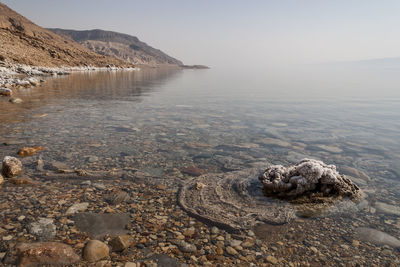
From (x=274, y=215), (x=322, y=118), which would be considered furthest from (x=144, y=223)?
(x=322, y=118)

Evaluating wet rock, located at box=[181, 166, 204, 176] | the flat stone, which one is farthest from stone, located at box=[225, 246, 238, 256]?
wet rock, located at box=[181, 166, 204, 176]

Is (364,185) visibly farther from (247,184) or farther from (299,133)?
(299,133)

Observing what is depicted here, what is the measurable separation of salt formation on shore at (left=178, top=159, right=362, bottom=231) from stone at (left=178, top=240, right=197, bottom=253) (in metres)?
0.56

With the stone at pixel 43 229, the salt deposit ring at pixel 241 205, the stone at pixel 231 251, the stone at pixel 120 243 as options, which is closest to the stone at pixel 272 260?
the stone at pixel 231 251

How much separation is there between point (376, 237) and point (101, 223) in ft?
12.1

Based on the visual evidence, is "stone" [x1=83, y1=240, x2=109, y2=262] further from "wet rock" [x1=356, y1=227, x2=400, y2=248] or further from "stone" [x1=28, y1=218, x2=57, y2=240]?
"wet rock" [x1=356, y1=227, x2=400, y2=248]

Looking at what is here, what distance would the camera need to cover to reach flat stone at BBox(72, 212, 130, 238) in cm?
314

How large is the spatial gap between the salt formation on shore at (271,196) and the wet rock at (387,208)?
1.03 feet

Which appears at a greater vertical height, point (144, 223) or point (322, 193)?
point (322, 193)

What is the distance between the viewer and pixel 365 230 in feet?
11.3

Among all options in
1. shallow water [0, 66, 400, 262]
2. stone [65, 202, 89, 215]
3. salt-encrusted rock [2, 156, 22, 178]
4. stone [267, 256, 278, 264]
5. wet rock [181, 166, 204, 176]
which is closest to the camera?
stone [267, 256, 278, 264]

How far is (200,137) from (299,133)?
363cm

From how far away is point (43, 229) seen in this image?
3.10 meters

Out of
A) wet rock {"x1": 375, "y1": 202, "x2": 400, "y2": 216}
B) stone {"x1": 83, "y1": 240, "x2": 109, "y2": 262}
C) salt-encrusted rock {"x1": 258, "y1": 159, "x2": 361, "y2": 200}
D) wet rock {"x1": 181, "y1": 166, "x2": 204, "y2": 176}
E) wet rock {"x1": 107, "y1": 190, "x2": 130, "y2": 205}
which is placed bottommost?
wet rock {"x1": 107, "y1": 190, "x2": 130, "y2": 205}
